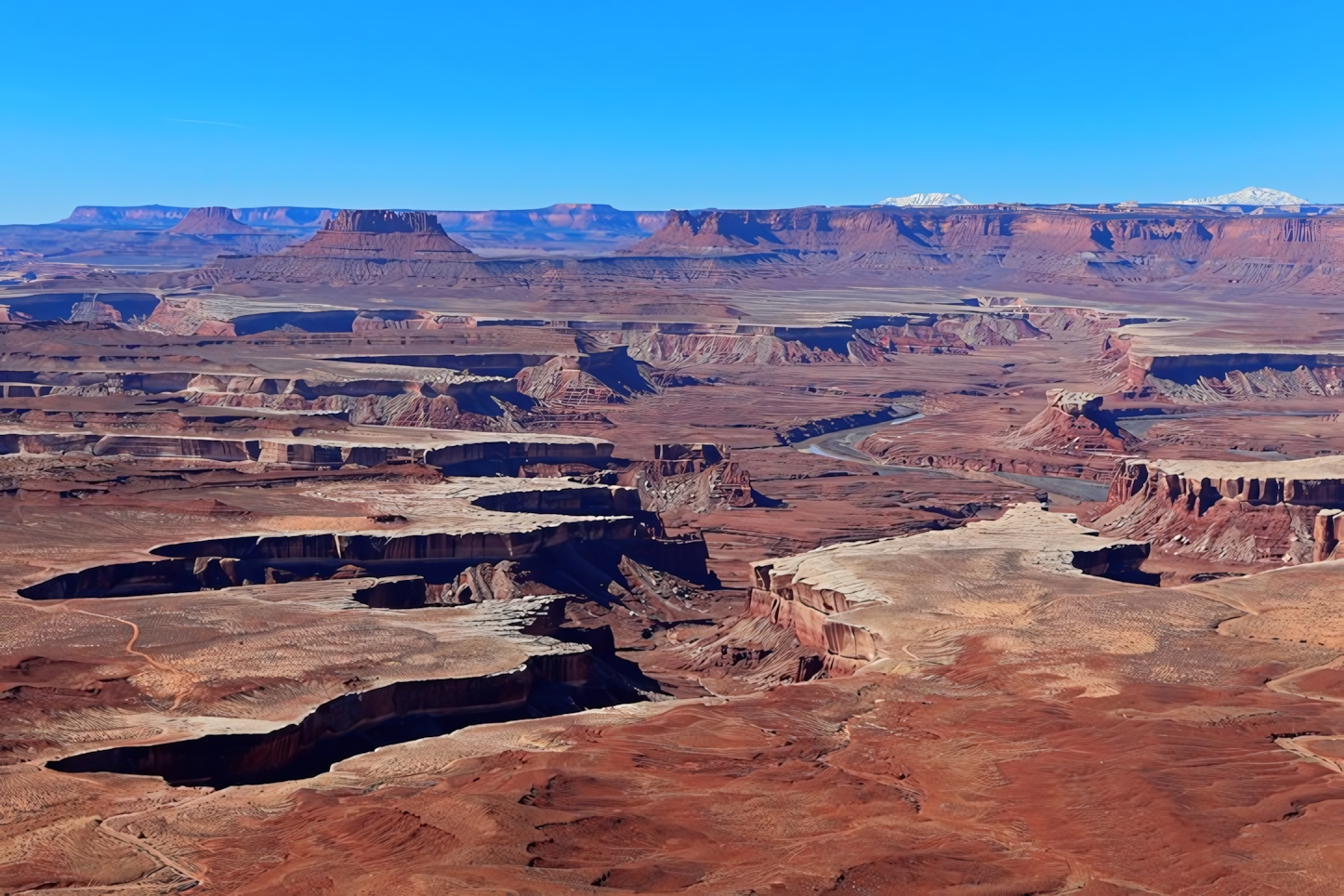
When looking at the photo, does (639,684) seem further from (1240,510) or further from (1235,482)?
(1235,482)

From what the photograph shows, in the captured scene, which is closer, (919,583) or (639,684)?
(639,684)

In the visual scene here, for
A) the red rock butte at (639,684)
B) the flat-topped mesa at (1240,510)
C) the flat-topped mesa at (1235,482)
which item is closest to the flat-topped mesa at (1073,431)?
the red rock butte at (639,684)

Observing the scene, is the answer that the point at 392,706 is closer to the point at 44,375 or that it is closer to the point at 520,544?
the point at 520,544

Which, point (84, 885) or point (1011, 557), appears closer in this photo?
point (84, 885)

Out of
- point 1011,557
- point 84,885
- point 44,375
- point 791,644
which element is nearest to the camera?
point 84,885

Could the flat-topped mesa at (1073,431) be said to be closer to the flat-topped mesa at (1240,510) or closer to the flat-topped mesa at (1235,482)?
the flat-topped mesa at (1235,482)

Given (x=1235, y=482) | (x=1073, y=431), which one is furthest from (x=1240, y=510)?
(x=1073, y=431)

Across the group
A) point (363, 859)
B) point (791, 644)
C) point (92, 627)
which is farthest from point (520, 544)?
point (363, 859)
